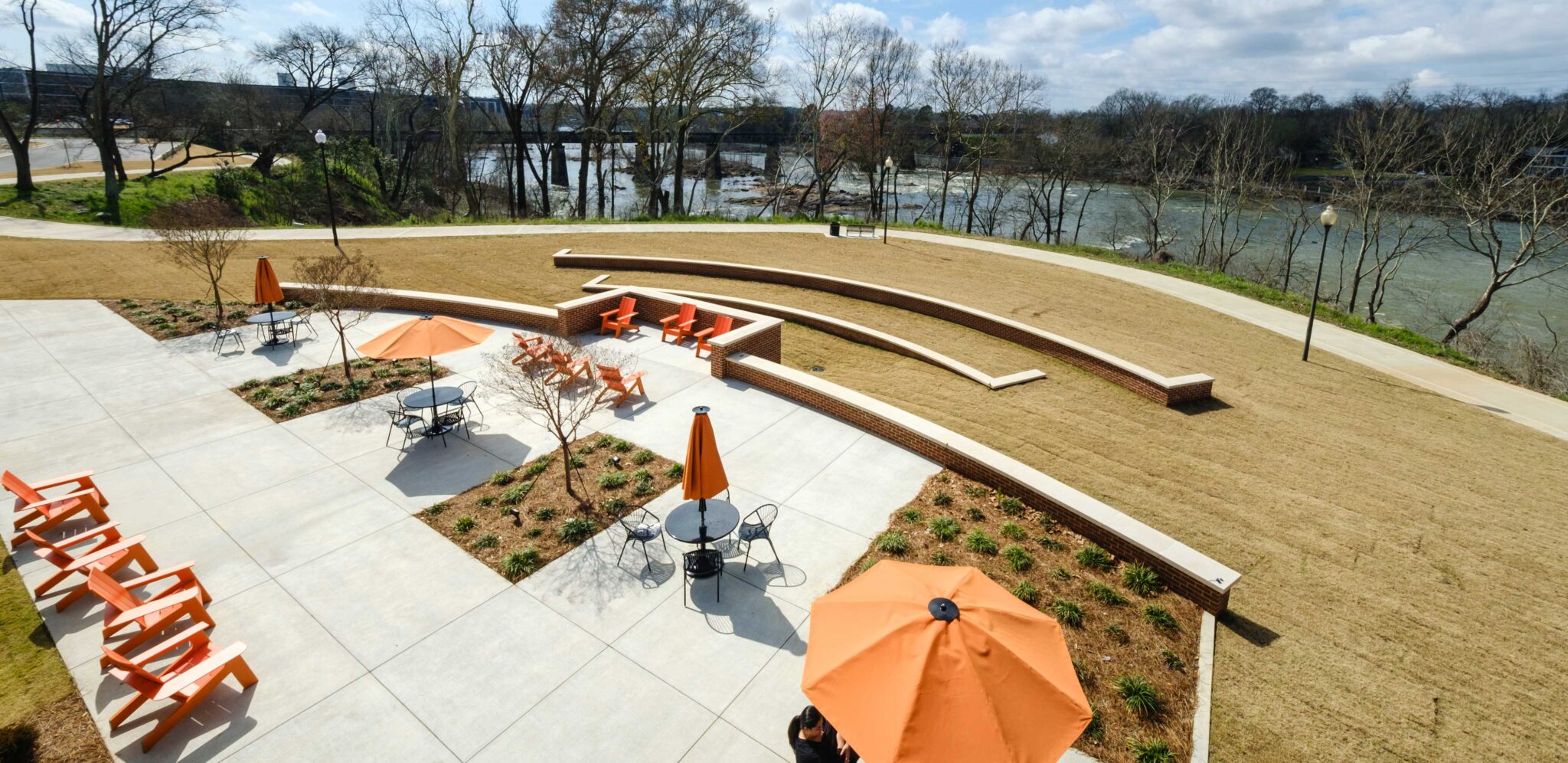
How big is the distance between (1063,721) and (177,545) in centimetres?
981

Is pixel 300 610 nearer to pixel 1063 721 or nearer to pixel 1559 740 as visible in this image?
pixel 1063 721

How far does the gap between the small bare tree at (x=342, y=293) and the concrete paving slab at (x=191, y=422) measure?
1762 mm

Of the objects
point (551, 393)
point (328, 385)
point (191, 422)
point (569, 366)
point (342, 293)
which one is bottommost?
point (191, 422)

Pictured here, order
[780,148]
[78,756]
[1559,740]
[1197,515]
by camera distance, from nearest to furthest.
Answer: [78,756] < [1559,740] < [1197,515] < [780,148]

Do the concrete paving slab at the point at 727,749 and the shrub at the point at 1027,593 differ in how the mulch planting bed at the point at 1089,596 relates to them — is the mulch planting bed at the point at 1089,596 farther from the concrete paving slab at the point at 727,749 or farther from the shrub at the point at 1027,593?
the concrete paving slab at the point at 727,749

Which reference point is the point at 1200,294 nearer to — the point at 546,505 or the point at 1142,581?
the point at 1142,581

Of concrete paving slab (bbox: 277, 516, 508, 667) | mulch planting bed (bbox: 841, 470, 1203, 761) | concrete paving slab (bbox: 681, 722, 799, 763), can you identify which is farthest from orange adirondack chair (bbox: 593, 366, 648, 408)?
concrete paving slab (bbox: 681, 722, 799, 763)

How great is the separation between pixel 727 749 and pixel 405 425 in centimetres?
770

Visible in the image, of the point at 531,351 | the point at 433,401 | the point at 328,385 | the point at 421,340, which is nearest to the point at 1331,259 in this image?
the point at 531,351

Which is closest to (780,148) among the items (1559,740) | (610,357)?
(610,357)

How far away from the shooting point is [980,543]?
27.3 feet

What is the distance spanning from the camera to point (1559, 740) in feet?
19.8

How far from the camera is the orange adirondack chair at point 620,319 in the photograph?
1587 cm

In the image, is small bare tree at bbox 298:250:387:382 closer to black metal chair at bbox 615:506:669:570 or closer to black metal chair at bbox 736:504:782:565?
black metal chair at bbox 615:506:669:570
